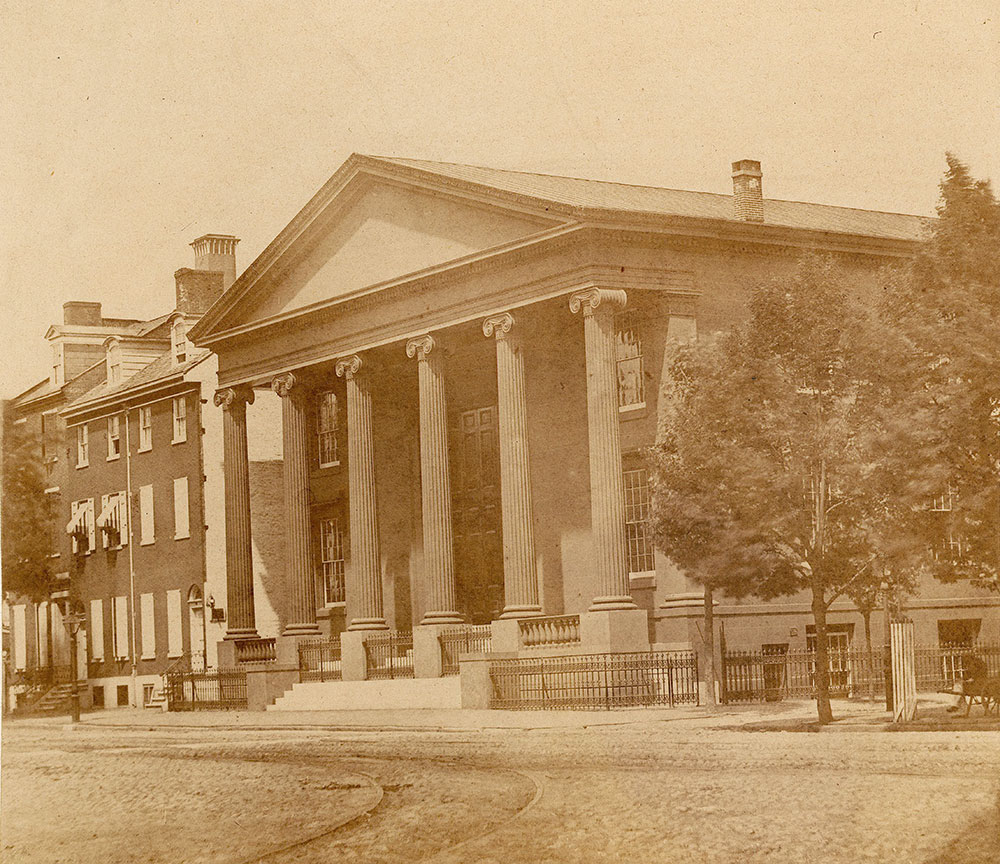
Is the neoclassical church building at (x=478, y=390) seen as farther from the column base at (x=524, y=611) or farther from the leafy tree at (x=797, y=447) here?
the leafy tree at (x=797, y=447)

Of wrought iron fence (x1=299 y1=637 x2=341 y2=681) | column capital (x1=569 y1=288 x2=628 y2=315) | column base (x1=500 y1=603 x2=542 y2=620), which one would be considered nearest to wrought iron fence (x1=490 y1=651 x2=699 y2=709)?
column base (x1=500 y1=603 x2=542 y2=620)

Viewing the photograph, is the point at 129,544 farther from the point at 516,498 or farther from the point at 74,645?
the point at 516,498

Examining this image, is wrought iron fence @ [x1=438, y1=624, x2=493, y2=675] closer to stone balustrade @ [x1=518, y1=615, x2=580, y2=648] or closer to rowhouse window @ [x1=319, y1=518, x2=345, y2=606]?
stone balustrade @ [x1=518, y1=615, x2=580, y2=648]

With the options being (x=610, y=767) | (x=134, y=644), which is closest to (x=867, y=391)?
(x=610, y=767)

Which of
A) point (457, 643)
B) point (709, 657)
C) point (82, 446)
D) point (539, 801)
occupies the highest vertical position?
point (82, 446)

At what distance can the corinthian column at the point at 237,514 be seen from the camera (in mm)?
45438

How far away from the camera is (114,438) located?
38469mm

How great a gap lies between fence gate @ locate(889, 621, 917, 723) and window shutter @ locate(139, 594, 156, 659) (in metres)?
21.2

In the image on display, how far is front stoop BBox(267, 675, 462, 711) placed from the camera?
37.2 m

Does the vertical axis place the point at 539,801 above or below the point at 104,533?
below

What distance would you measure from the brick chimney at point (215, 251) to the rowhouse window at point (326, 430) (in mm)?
18970

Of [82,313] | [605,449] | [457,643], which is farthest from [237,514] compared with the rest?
[82,313]

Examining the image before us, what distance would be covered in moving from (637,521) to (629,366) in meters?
3.46

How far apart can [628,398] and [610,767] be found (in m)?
18.4
